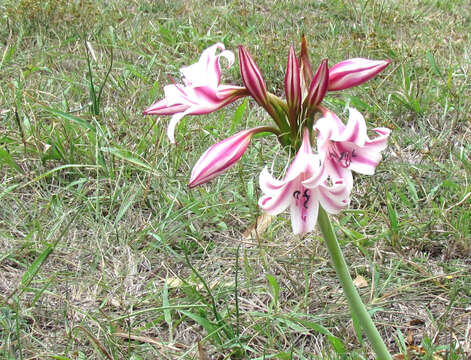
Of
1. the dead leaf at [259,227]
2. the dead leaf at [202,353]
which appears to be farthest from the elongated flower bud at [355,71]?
the dead leaf at [259,227]

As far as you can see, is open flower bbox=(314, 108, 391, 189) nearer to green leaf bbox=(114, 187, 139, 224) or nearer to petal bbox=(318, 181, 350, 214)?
petal bbox=(318, 181, 350, 214)

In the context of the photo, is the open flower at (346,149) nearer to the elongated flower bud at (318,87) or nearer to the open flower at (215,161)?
the elongated flower bud at (318,87)

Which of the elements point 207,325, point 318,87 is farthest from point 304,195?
point 207,325

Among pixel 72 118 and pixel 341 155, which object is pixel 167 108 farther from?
pixel 72 118

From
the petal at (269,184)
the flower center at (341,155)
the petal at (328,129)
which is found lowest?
the petal at (269,184)

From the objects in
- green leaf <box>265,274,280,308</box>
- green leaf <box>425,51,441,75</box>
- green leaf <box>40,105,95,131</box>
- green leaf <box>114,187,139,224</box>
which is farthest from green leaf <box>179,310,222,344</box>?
green leaf <box>425,51,441,75</box>
